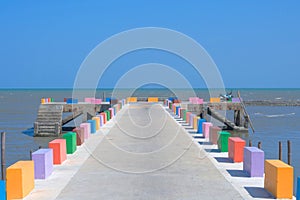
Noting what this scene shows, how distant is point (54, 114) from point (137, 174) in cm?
2847

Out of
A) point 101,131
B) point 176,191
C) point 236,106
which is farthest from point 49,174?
point 236,106

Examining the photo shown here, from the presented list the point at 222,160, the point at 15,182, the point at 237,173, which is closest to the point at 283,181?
the point at 237,173

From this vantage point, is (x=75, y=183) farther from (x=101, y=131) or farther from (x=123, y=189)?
(x=101, y=131)

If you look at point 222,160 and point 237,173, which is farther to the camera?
point 222,160

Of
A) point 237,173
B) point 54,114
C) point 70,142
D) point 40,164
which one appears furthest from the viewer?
point 54,114

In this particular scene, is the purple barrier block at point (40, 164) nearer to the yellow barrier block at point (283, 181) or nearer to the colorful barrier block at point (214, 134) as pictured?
the yellow barrier block at point (283, 181)

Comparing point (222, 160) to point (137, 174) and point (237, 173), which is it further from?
point (137, 174)

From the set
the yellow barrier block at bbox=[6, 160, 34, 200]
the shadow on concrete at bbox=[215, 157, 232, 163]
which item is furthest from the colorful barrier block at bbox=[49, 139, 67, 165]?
the shadow on concrete at bbox=[215, 157, 232, 163]

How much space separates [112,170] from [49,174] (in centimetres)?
200

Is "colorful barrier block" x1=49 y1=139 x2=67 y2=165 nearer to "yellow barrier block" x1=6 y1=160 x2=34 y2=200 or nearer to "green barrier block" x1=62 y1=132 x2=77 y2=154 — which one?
"green barrier block" x1=62 y1=132 x2=77 y2=154

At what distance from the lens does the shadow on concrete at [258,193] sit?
11.0 m

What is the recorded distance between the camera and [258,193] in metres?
11.3

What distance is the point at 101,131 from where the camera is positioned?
2662cm

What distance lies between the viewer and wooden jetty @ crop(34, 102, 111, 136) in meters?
38.2
